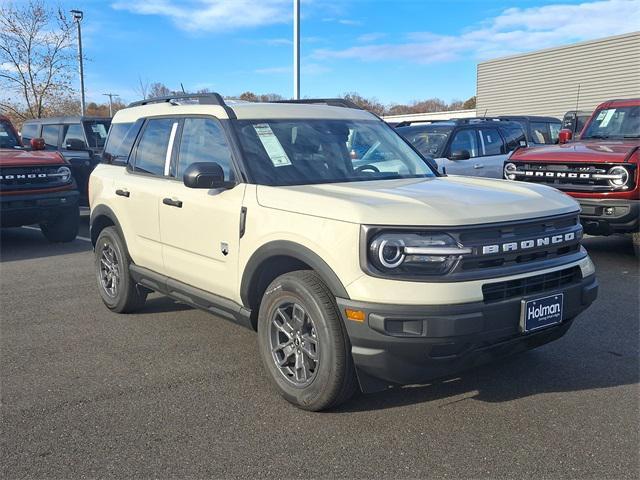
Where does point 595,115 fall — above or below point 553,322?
above

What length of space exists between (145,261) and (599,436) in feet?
11.9

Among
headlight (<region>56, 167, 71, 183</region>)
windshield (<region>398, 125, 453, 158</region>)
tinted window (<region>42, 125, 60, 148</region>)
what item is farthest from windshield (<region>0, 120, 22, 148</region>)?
windshield (<region>398, 125, 453, 158</region>)

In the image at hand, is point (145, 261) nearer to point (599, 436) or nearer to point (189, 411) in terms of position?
point (189, 411)

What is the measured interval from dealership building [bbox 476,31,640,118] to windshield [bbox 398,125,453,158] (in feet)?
49.8

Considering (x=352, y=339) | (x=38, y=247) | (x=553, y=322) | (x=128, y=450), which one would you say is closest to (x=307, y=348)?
(x=352, y=339)

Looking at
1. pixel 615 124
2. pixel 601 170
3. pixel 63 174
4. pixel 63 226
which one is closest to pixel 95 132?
pixel 63 174

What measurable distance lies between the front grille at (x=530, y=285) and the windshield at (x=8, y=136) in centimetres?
915

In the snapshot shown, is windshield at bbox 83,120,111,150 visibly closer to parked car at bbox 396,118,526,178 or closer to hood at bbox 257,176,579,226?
parked car at bbox 396,118,526,178

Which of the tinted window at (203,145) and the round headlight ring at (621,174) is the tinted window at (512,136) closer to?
the round headlight ring at (621,174)

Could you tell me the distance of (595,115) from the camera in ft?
30.1

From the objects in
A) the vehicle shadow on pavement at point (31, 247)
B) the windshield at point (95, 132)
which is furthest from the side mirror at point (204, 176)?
the windshield at point (95, 132)

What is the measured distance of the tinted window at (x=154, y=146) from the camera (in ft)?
A: 16.2

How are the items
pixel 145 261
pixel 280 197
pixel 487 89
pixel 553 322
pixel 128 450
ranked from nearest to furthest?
pixel 128 450, pixel 553 322, pixel 280 197, pixel 145 261, pixel 487 89

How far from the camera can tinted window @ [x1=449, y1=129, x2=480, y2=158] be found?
1031 centimetres
